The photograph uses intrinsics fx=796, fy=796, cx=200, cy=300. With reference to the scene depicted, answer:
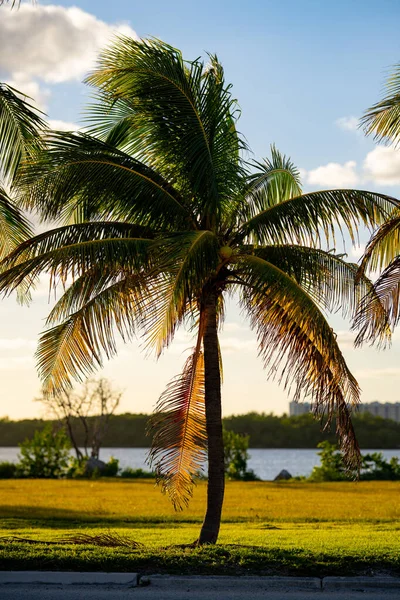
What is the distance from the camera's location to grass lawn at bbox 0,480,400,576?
29.5 feet

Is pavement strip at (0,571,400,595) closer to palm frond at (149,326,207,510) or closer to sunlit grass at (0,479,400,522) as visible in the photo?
palm frond at (149,326,207,510)

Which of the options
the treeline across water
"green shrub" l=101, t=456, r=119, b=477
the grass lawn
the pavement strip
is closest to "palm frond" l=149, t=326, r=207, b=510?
the grass lawn

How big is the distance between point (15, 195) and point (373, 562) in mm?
7869

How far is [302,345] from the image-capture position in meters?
11.8

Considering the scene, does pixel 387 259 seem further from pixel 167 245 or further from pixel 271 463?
pixel 271 463

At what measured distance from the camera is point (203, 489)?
27750mm

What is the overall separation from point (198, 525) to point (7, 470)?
1962 centimetres

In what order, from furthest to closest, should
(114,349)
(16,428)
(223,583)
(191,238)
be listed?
(16,428) → (114,349) → (191,238) → (223,583)

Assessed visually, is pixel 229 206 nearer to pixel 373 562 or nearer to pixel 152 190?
pixel 152 190

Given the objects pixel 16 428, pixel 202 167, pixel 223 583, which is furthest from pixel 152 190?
pixel 16 428

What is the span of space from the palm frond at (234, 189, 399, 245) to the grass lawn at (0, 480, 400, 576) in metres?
4.55

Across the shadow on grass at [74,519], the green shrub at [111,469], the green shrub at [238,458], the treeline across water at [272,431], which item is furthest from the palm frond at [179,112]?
the treeline across water at [272,431]

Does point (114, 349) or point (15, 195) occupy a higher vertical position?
point (15, 195)

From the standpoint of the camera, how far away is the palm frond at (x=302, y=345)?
11062mm
